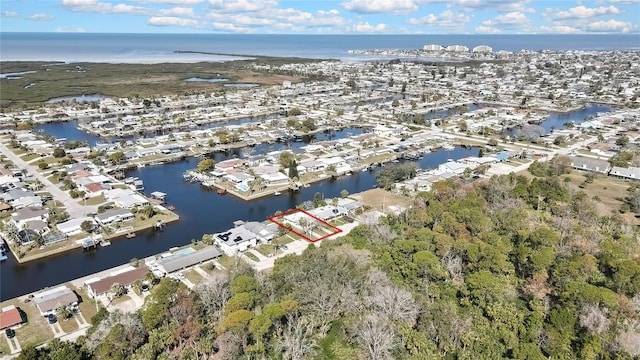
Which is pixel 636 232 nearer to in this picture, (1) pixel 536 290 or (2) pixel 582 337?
(1) pixel 536 290

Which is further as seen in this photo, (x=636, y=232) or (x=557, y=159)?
Result: (x=557, y=159)

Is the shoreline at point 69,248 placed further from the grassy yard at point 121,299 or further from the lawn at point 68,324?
the lawn at point 68,324

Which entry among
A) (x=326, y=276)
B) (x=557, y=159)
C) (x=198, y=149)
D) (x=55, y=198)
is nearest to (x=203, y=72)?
(x=198, y=149)

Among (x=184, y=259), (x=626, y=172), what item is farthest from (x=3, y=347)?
(x=626, y=172)

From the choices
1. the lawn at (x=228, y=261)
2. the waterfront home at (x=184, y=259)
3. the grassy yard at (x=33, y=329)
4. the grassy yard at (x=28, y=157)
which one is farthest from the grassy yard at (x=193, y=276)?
the grassy yard at (x=28, y=157)

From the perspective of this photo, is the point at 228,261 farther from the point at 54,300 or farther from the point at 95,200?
the point at 95,200

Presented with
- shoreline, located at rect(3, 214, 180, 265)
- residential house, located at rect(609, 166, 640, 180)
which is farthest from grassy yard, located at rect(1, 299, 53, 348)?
residential house, located at rect(609, 166, 640, 180)
